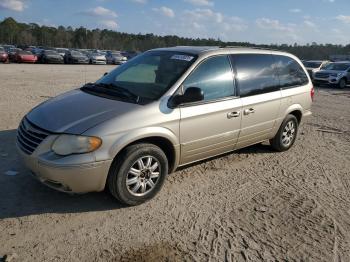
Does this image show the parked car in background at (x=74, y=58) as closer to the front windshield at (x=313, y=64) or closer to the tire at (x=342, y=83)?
the front windshield at (x=313, y=64)

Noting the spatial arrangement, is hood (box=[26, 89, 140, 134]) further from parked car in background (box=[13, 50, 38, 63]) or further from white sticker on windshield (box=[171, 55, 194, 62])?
parked car in background (box=[13, 50, 38, 63])

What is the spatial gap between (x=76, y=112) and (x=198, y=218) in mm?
1829

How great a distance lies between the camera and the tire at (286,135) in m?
6.26

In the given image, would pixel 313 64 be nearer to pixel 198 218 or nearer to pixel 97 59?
pixel 198 218

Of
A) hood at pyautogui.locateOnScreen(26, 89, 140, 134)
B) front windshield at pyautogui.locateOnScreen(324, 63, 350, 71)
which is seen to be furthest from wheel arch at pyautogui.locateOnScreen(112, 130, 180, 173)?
front windshield at pyautogui.locateOnScreen(324, 63, 350, 71)

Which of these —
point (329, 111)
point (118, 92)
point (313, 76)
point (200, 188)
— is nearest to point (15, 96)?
point (118, 92)

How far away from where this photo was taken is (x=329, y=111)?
1175cm

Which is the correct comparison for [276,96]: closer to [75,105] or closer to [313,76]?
[75,105]

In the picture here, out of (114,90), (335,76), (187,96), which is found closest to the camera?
(187,96)

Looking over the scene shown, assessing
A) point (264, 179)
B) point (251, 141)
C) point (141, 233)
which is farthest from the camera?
point (251, 141)

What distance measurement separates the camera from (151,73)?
15.9 feet

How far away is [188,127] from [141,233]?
4.76 feet

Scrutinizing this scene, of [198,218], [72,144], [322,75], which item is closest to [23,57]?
[322,75]

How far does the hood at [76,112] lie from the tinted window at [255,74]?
183 centimetres
